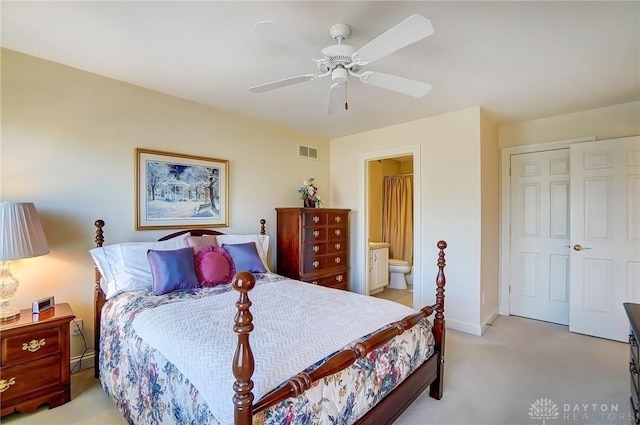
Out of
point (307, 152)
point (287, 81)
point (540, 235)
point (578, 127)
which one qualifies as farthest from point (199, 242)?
point (578, 127)

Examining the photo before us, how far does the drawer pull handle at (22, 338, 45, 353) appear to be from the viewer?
1.93 meters

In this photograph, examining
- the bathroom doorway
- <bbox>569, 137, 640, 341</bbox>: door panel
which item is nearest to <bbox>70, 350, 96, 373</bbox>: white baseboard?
the bathroom doorway

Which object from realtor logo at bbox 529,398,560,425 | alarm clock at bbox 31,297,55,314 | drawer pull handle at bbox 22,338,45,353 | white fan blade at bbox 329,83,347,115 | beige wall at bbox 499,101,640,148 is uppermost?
beige wall at bbox 499,101,640,148

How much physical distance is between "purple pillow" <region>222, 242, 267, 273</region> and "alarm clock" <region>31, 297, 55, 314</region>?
4.32ft

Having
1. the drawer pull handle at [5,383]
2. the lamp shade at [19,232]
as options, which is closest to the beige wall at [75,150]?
the lamp shade at [19,232]

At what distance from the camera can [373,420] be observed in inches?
60.2

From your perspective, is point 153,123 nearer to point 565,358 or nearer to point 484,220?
point 484,220

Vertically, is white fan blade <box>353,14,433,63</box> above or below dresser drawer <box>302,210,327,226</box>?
above

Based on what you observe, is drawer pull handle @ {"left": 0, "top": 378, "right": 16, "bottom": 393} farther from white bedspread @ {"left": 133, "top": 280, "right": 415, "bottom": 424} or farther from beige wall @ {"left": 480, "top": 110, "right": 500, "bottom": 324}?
beige wall @ {"left": 480, "top": 110, "right": 500, "bottom": 324}

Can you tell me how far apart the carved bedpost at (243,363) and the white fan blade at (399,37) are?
1304mm

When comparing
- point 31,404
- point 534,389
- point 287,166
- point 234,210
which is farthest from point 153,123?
point 534,389

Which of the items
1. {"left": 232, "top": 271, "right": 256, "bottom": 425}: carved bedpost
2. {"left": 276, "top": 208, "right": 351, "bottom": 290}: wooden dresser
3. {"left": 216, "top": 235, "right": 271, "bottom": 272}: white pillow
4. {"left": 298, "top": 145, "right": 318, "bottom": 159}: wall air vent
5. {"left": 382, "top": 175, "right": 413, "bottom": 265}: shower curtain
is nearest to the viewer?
{"left": 232, "top": 271, "right": 256, "bottom": 425}: carved bedpost

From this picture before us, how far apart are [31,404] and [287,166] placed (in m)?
3.23

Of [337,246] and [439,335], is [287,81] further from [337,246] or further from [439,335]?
[337,246]
